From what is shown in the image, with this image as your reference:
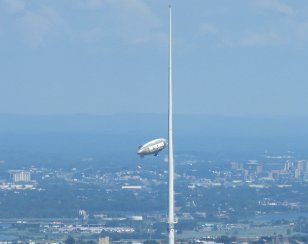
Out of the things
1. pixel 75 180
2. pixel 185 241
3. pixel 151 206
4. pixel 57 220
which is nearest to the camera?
pixel 185 241

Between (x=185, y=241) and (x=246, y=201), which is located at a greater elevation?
(x=246, y=201)

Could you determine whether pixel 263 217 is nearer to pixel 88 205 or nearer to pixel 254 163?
pixel 88 205

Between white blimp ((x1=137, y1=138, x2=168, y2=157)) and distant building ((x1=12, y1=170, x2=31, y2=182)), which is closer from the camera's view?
white blimp ((x1=137, y1=138, x2=168, y2=157))

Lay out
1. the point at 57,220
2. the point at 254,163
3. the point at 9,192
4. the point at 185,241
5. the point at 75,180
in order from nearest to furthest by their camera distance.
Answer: the point at 185,241, the point at 57,220, the point at 9,192, the point at 75,180, the point at 254,163

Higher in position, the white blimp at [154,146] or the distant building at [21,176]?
the distant building at [21,176]

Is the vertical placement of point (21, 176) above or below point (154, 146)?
above

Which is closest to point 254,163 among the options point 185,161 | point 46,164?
point 185,161

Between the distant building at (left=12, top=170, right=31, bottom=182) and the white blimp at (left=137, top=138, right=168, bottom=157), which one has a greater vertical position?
the distant building at (left=12, top=170, right=31, bottom=182)

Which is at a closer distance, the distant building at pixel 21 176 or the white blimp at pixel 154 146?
the white blimp at pixel 154 146

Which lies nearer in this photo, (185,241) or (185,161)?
(185,241)

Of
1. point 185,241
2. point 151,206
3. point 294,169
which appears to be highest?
point 294,169

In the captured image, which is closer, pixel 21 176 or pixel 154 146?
pixel 154 146
